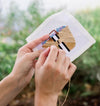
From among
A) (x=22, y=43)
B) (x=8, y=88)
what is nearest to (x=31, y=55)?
(x=8, y=88)

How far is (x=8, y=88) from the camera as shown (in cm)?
91

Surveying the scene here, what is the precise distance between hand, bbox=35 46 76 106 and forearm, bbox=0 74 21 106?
0.14 meters

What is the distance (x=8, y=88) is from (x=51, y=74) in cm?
23

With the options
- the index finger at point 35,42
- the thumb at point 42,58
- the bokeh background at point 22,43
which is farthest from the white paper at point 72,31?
the bokeh background at point 22,43

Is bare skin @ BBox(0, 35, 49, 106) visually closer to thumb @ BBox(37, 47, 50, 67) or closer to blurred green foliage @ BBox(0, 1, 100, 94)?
thumb @ BBox(37, 47, 50, 67)

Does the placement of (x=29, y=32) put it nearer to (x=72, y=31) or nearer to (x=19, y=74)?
(x=72, y=31)

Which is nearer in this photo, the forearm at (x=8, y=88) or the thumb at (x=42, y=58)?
the thumb at (x=42, y=58)

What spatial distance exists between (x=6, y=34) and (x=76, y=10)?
3.97ft

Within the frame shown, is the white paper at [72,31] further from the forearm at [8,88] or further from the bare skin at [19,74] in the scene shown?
the forearm at [8,88]

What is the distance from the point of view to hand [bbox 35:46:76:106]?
75 cm

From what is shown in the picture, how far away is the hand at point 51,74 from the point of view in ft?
2.48

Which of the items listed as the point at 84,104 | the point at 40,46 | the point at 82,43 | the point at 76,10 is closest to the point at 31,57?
the point at 40,46

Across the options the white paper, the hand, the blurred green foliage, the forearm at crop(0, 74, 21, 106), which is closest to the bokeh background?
the blurred green foliage

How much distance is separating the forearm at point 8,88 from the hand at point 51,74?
0.14 m
